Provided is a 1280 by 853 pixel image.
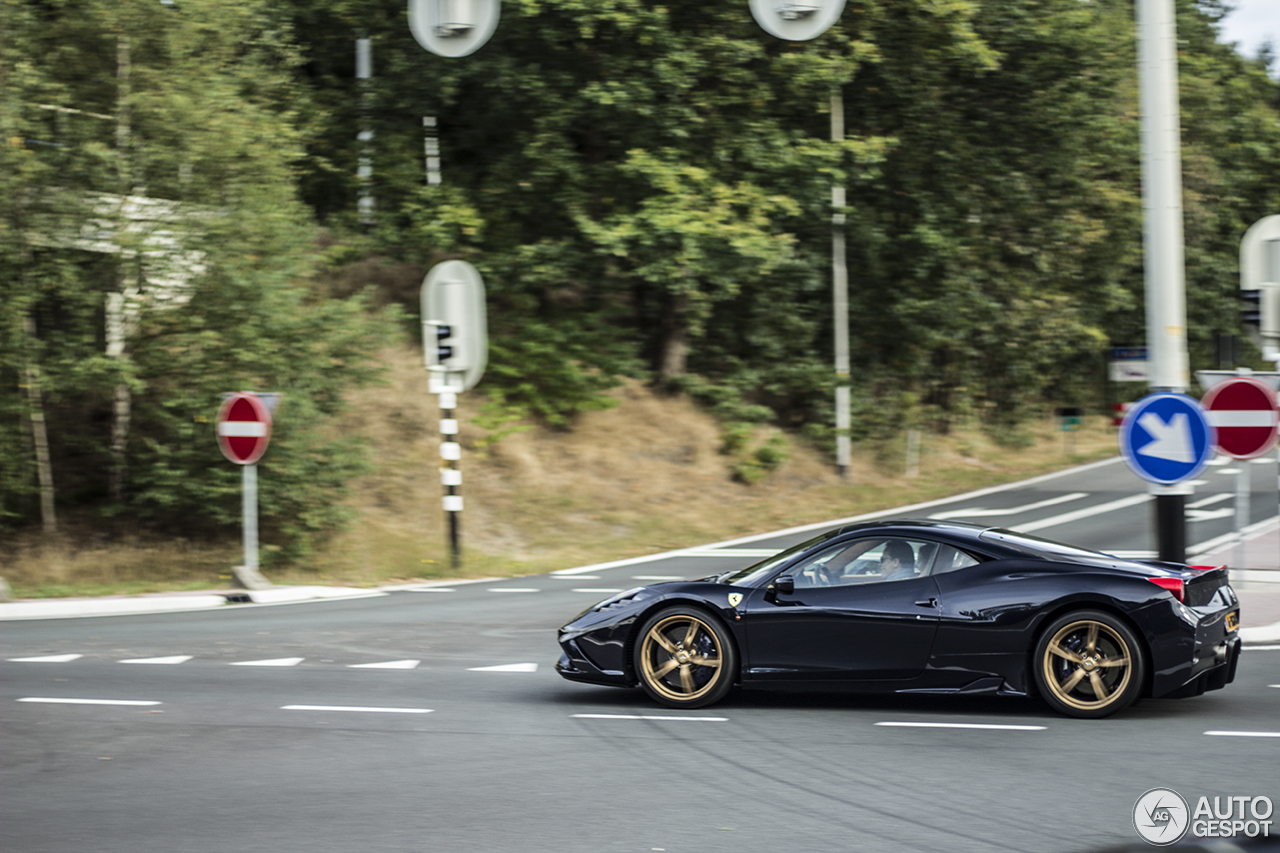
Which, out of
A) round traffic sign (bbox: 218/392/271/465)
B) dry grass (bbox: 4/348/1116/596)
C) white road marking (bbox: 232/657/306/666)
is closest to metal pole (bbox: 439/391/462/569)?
dry grass (bbox: 4/348/1116/596)

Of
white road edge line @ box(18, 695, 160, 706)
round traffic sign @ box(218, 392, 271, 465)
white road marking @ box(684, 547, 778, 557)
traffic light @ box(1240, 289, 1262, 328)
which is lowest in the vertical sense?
white road edge line @ box(18, 695, 160, 706)

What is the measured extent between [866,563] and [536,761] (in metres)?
2.53

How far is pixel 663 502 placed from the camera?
2423cm

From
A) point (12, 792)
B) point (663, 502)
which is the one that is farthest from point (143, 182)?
point (12, 792)

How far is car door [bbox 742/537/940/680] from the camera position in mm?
8125

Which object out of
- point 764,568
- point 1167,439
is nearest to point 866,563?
point 764,568

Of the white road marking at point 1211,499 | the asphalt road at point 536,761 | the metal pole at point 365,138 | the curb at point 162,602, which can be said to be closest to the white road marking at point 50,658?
the asphalt road at point 536,761

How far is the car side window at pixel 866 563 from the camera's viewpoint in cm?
828

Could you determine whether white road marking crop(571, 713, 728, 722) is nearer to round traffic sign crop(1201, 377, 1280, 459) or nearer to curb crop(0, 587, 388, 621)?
round traffic sign crop(1201, 377, 1280, 459)

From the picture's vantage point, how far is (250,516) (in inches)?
674

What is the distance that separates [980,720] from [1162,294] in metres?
4.90

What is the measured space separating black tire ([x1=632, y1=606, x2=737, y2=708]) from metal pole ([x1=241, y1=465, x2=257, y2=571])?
969 centimetres

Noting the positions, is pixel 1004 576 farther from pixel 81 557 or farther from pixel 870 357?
pixel 870 357

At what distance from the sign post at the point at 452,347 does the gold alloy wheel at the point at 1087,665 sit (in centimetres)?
1196
